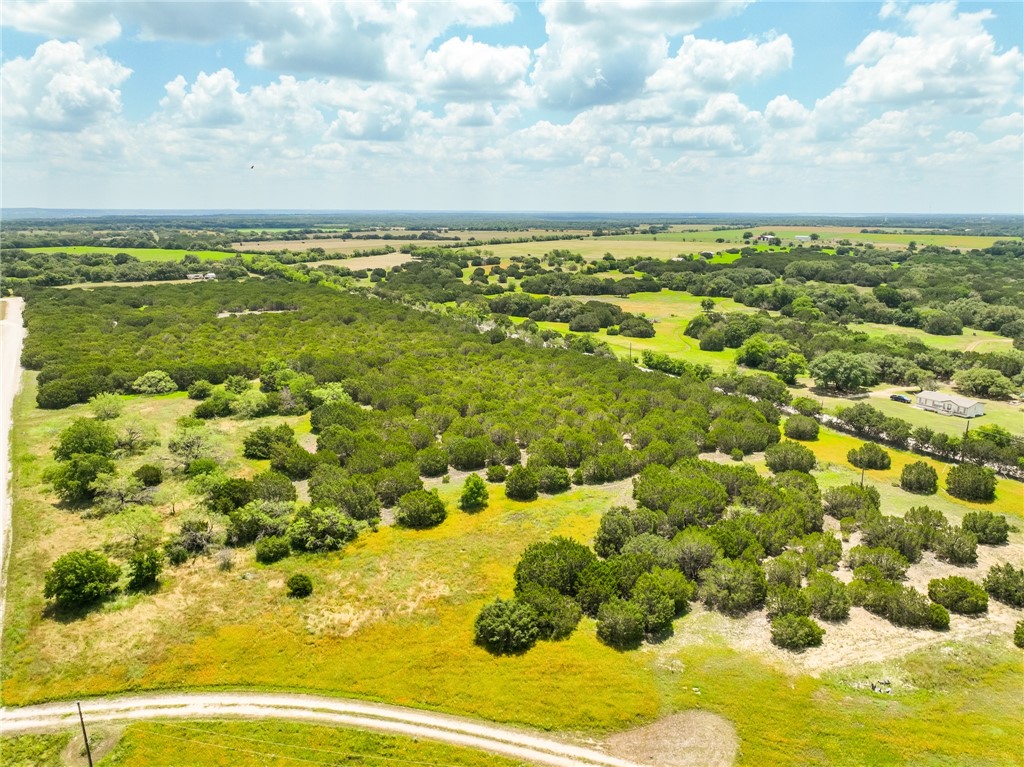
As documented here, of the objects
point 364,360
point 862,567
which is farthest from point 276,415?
point 862,567

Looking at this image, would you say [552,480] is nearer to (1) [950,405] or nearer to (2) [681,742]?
(2) [681,742]

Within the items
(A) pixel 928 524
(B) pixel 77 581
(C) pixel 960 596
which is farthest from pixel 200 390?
(C) pixel 960 596

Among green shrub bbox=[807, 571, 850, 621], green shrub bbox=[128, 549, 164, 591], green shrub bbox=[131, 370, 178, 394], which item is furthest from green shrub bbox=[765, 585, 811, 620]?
green shrub bbox=[131, 370, 178, 394]

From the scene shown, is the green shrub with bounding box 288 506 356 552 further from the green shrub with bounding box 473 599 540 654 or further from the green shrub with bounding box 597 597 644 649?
the green shrub with bounding box 597 597 644 649

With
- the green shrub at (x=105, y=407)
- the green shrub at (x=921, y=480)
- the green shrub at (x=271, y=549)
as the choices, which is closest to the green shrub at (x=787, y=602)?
the green shrub at (x=921, y=480)

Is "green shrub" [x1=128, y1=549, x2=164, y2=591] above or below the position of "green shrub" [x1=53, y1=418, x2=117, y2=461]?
below

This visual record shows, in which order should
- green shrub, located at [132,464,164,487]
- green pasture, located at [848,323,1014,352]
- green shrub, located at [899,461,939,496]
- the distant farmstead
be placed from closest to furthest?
green shrub, located at [132,464,164,487] → green shrub, located at [899,461,939,496] → the distant farmstead → green pasture, located at [848,323,1014,352]

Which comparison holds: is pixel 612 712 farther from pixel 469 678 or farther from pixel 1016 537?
pixel 1016 537
